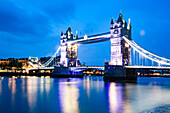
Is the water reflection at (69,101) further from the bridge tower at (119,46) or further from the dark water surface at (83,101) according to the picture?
the bridge tower at (119,46)

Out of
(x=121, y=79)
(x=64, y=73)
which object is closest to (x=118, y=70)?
(x=121, y=79)

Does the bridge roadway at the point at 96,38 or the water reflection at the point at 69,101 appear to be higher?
the bridge roadway at the point at 96,38

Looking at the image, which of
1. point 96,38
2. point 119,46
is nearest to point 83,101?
point 119,46

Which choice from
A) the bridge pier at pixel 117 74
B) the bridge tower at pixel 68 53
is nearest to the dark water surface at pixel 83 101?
the bridge pier at pixel 117 74

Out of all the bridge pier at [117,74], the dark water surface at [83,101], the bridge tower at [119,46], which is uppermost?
the bridge tower at [119,46]

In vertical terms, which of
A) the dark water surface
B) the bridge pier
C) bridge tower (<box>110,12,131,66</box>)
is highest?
bridge tower (<box>110,12,131,66</box>)

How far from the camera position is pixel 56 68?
167 feet

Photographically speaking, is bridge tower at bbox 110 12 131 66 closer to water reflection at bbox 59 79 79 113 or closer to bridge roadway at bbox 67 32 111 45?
bridge roadway at bbox 67 32 111 45

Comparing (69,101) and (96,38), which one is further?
(96,38)

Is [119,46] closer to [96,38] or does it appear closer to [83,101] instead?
[96,38]

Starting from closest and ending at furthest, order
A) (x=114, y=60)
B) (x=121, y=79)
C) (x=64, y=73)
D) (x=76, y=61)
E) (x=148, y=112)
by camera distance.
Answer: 1. (x=148, y=112)
2. (x=121, y=79)
3. (x=114, y=60)
4. (x=64, y=73)
5. (x=76, y=61)

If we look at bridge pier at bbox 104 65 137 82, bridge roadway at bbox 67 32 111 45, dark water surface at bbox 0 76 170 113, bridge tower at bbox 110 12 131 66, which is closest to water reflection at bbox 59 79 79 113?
dark water surface at bbox 0 76 170 113

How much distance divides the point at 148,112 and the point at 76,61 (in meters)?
44.1

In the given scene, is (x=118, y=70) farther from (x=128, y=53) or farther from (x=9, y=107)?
(x=9, y=107)
